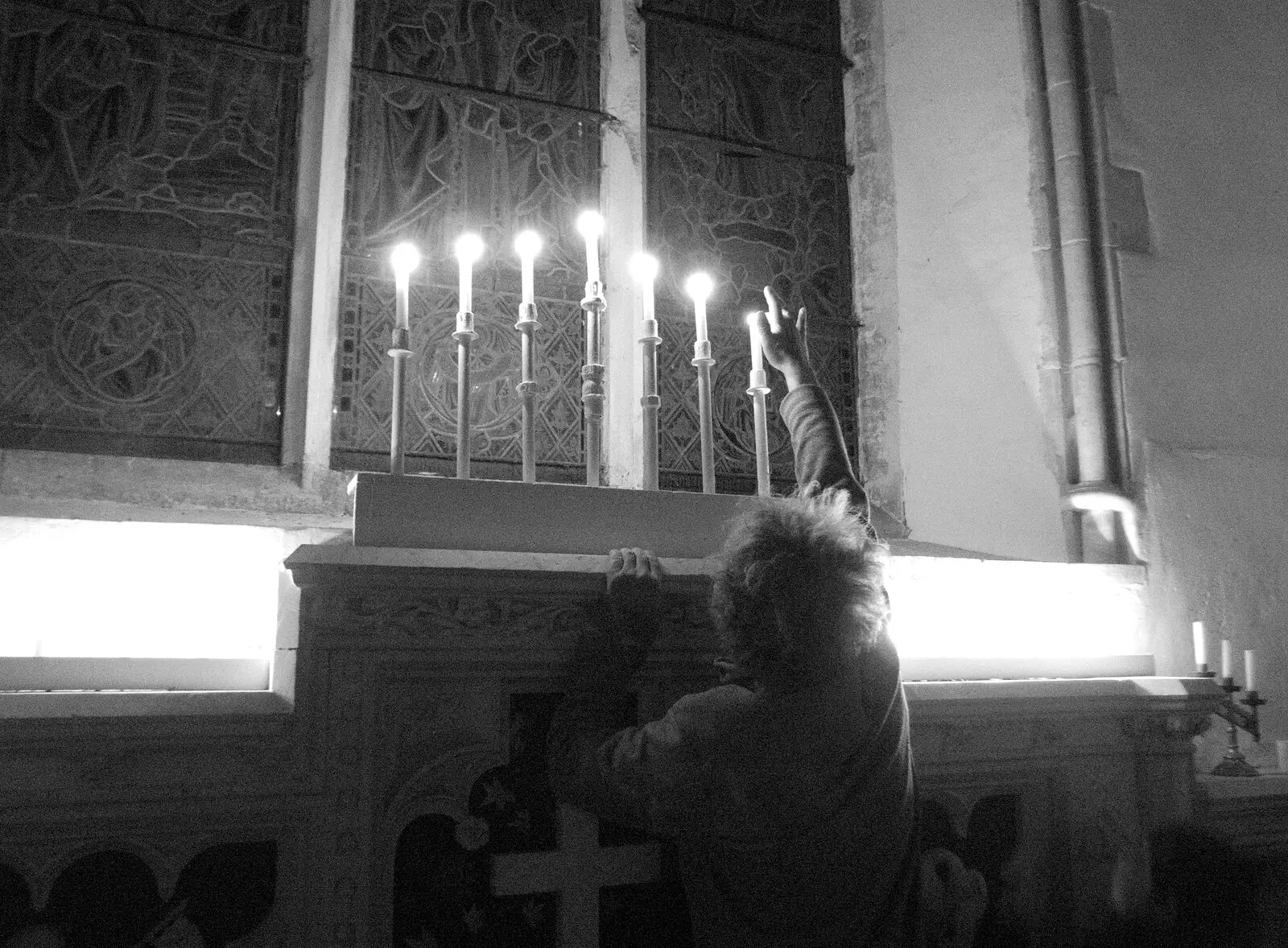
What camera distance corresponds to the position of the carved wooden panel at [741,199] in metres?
3.25

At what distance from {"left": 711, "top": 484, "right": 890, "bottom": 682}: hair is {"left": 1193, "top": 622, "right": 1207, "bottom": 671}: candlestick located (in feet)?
4.62

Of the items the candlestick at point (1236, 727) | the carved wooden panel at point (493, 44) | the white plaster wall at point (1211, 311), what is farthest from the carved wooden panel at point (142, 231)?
the candlestick at point (1236, 727)

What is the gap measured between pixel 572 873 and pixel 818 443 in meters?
0.95

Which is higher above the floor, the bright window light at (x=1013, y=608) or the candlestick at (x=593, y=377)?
the candlestick at (x=593, y=377)

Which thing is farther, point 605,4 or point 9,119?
point 605,4

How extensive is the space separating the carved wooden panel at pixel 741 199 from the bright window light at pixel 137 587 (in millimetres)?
1256

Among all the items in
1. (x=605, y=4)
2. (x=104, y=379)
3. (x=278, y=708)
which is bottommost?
(x=278, y=708)

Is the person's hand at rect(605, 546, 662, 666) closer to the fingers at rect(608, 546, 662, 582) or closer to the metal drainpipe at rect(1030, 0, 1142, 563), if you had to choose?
the fingers at rect(608, 546, 662, 582)

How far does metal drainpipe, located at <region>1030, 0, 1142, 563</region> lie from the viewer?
9.34 ft

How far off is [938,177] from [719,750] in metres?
2.50

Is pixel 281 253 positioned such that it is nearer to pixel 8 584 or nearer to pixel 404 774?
pixel 8 584

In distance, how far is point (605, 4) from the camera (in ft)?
11.2

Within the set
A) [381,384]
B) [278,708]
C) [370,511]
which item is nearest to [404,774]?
[278,708]

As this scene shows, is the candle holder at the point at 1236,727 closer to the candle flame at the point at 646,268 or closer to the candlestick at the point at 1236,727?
the candlestick at the point at 1236,727
